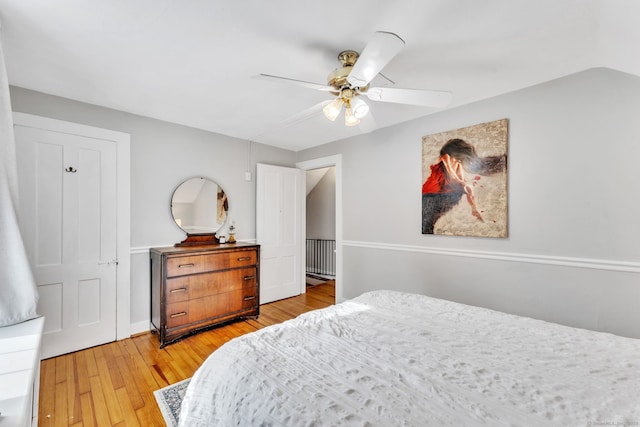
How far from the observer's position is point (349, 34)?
5.17ft

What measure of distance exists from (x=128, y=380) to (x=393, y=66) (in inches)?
122

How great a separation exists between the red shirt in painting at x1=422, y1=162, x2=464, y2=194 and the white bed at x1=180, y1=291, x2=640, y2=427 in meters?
1.41

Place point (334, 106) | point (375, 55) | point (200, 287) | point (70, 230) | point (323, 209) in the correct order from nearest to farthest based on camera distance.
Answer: point (375, 55) < point (334, 106) < point (70, 230) < point (200, 287) < point (323, 209)

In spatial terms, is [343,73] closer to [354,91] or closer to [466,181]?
[354,91]

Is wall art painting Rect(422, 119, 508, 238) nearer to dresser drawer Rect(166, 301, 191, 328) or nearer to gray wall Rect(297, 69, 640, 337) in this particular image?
gray wall Rect(297, 69, 640, 337)

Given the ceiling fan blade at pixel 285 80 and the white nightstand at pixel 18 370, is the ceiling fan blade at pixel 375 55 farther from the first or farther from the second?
the white nightstand at pixel 18 370

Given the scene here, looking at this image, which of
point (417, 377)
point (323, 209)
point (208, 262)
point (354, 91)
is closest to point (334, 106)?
point (354, 91)

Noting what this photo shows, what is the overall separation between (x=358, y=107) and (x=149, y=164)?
2.50 metres

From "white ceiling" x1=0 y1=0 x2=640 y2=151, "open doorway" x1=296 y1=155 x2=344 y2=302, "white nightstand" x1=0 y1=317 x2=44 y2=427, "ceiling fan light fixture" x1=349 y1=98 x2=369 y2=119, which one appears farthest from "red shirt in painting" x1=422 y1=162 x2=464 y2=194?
"white nightstand" x1=0 y1=317 x2=44 y2=427

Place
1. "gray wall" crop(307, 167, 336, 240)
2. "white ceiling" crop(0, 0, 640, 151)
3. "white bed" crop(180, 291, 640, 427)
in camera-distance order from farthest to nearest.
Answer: "gray wall" crop(307, 167, 336, 240) → "white ceiling" crop(0, 0, 640, 151) → "white bed" crop(180, 291, 640, 427)

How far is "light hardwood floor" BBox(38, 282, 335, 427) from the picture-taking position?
1.72 metres

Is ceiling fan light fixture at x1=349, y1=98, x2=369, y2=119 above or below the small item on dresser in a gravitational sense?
above

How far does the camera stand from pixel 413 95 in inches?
67.7

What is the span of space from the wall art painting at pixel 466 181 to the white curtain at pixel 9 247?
10.3ft
